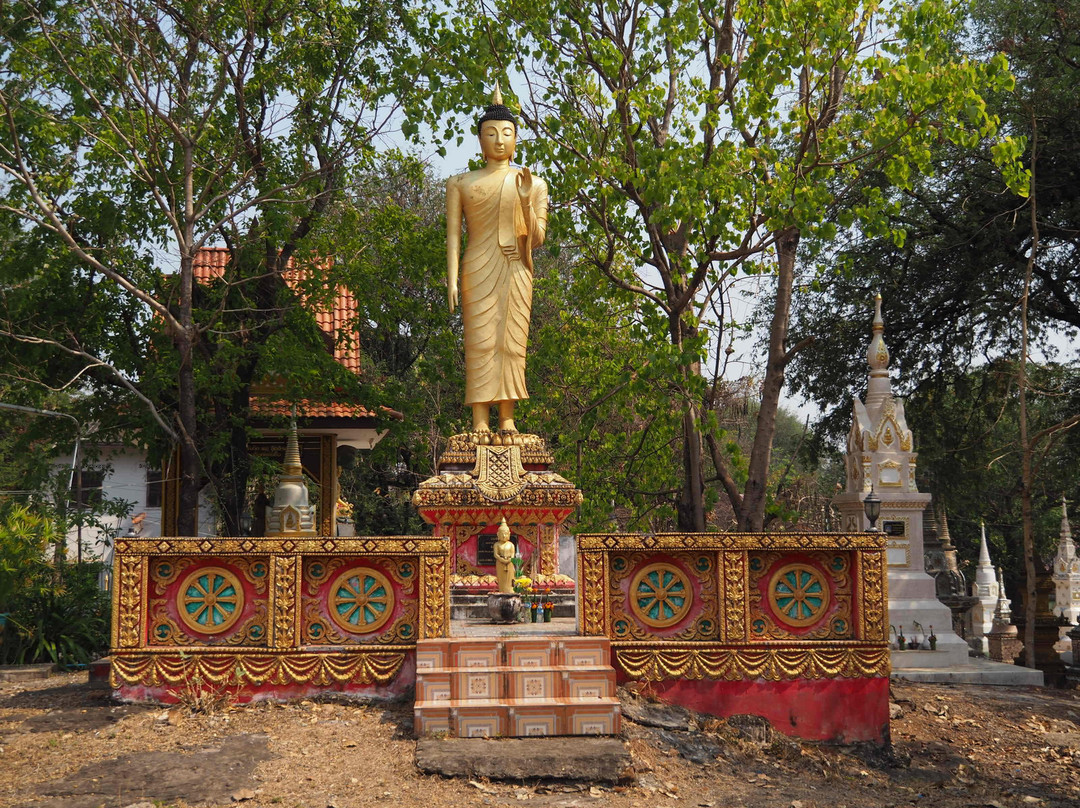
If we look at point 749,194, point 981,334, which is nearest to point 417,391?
point 981,334

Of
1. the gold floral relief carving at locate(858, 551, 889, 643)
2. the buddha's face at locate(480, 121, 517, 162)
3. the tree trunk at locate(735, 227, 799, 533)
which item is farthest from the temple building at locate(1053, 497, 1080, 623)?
the buddha's face at locate(480, 121, 517, 162)

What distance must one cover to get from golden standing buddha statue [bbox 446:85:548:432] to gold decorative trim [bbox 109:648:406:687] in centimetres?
447

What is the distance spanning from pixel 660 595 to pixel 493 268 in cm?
537

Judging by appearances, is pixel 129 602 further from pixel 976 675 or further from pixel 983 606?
pixel 983 606

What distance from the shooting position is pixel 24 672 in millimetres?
11461

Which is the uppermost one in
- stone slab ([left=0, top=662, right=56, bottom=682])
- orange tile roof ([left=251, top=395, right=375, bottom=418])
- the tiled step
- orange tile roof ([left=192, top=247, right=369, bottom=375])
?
orange tile roof ([left=192, top=247, right=369, bottom=375])

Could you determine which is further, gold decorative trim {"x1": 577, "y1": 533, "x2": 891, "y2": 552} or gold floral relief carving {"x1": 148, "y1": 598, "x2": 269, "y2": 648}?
gold decorative trim {"x1": 577, "y1": 533, "x2": 891, "y2": 552}

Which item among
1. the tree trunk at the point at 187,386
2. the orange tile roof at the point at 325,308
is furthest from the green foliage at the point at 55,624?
the orange tile roof at the point at 325,308

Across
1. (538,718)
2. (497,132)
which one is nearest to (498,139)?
(497,132)

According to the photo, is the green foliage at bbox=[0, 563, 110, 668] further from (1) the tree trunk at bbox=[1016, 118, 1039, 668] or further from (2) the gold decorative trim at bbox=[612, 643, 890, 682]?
(1) the tree trunk at bbox=[1016, 118, 1039, 668]

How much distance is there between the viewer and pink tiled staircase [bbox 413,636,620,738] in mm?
8234

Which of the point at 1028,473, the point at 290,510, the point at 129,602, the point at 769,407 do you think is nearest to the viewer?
the point at 129,602

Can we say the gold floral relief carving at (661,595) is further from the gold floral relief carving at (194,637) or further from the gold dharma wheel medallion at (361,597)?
the gold floral relief carving at (194,637)

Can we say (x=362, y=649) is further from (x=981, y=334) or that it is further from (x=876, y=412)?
(x=981, y=334)
